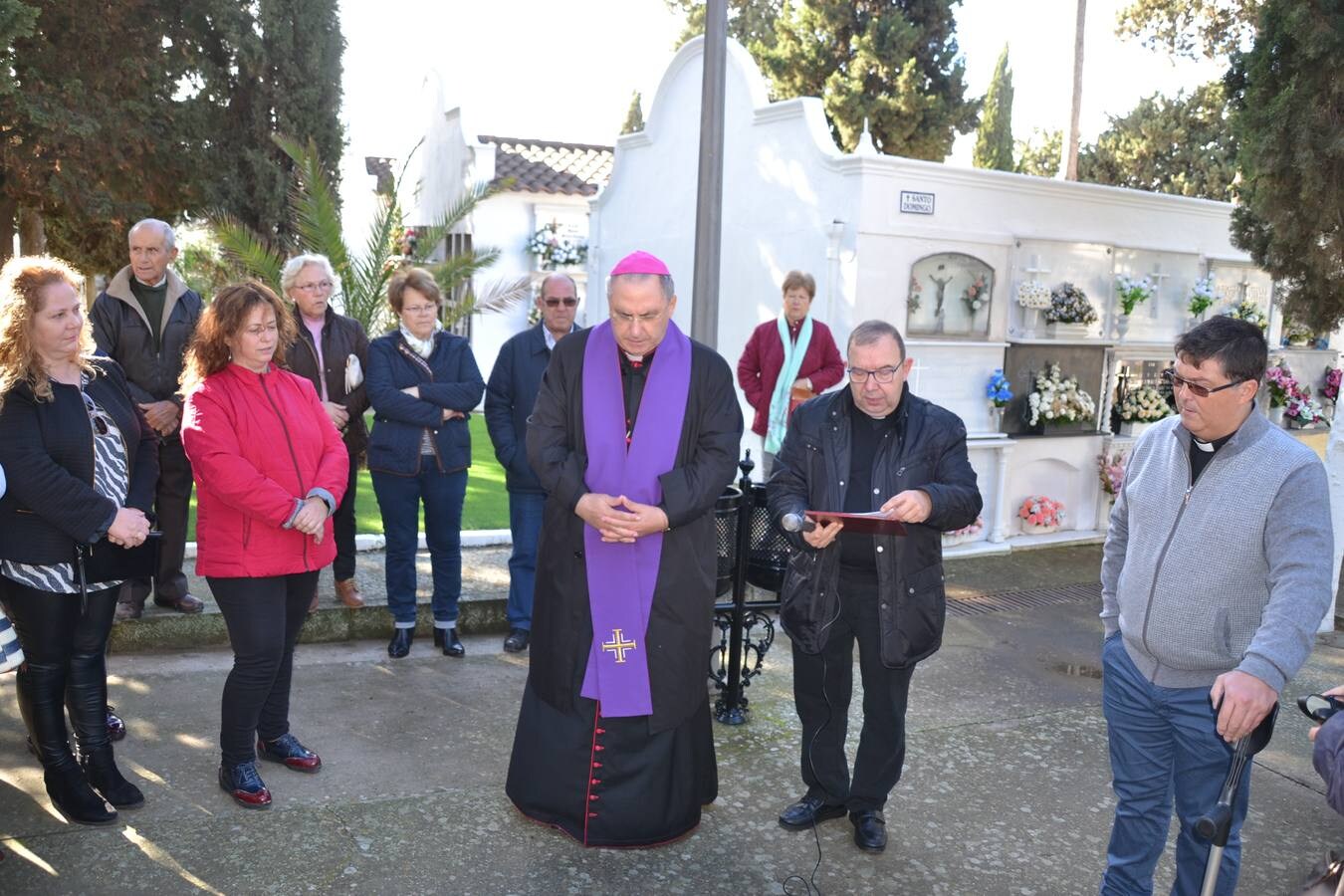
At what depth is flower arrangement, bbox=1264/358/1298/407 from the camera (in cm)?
1041

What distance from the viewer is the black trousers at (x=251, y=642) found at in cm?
392

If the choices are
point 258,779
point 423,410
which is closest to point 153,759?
point 258,779

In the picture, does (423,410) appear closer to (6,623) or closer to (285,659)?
(285,659)

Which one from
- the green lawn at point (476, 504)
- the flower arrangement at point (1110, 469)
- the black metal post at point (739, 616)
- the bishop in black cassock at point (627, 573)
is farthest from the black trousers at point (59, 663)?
the flower arrangement at point (1110, 469)

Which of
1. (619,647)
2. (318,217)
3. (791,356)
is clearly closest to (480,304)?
(318,217)

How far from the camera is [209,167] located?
437 inches

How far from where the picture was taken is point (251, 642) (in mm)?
3920

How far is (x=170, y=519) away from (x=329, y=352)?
120 cm

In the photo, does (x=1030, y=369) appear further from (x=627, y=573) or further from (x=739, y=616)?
(x=627, y=573)

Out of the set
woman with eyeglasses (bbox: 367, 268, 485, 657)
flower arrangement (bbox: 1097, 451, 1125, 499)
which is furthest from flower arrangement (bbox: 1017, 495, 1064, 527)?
woman with eyeglasses (bbox: 367, 268, 485, 657)

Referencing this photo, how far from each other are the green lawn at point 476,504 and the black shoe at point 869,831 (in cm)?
378

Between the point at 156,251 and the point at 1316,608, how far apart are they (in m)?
4.98

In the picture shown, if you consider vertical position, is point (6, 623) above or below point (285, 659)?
above

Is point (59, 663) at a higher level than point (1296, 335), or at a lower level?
lower
